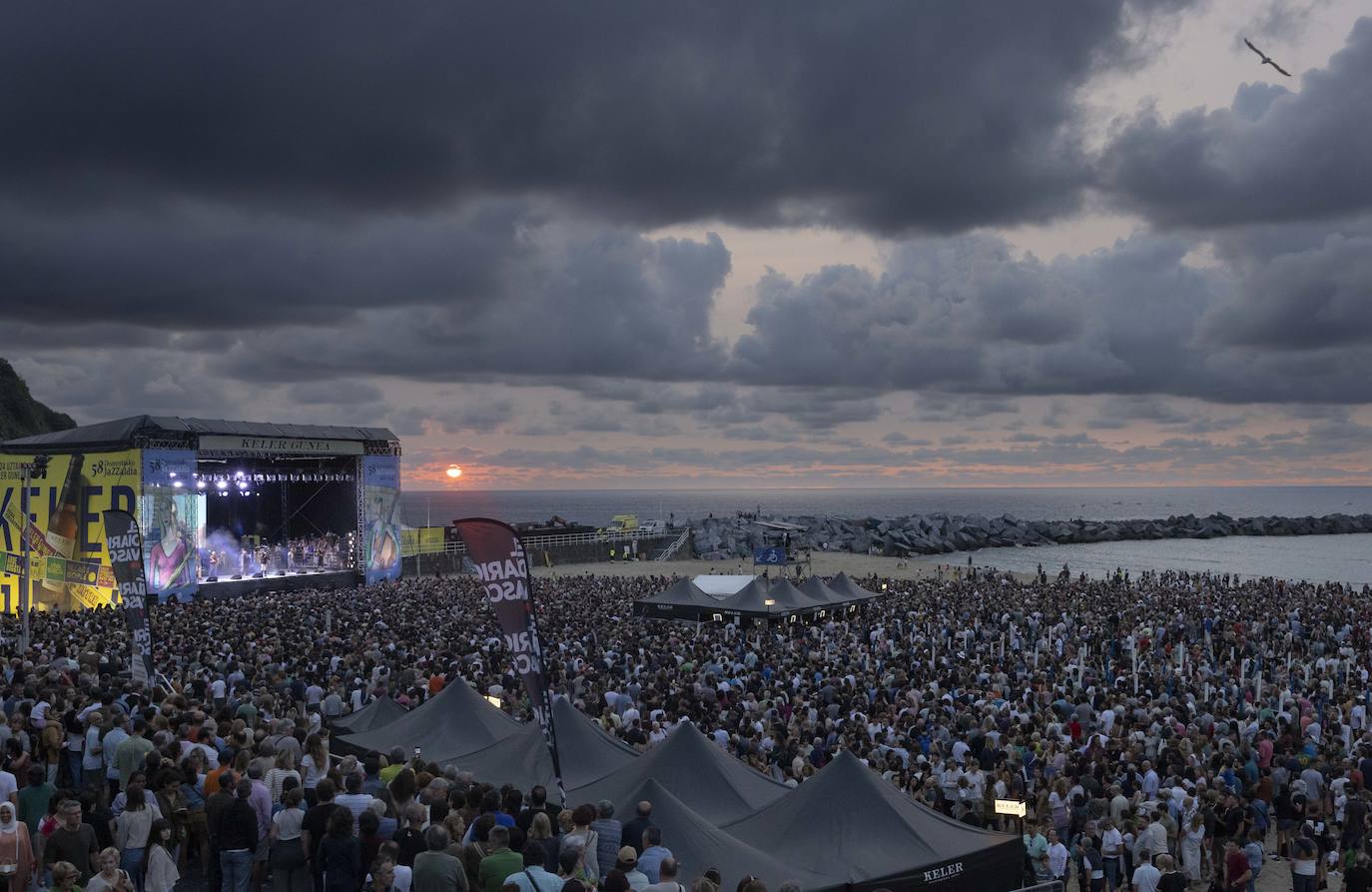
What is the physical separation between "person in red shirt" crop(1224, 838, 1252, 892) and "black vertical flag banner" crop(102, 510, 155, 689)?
13.2 meters

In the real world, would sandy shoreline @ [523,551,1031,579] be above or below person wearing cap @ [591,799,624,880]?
below

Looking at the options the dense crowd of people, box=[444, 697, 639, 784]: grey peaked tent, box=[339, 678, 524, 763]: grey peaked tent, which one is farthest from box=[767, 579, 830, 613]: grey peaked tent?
box=[444, 697, 639, 784]: grey peaked tent

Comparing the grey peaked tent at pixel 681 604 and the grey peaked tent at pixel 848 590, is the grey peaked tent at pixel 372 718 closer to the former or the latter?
the grey peaked tent at pixel 681 604

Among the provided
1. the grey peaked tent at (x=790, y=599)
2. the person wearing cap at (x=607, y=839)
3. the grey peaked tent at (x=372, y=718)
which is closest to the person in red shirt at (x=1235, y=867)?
the person wearing cap at (x=607, y=839)

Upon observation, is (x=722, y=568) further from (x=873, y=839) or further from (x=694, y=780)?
(x=873, y=839)

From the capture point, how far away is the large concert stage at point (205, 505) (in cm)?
3369

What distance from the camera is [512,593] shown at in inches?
394

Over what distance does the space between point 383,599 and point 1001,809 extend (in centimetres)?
2413

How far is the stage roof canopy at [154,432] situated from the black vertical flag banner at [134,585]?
1952cm

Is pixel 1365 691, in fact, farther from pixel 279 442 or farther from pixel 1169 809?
pixel 279 442

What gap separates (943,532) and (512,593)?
92.4 meters

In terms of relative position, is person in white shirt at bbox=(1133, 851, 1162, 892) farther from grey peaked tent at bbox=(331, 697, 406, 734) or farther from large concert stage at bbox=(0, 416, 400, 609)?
large concert stage at bbox=(0, 416, 400, 609)

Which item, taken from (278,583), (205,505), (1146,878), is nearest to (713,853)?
(1146,878)

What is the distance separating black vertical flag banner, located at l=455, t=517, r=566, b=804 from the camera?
991 cm
